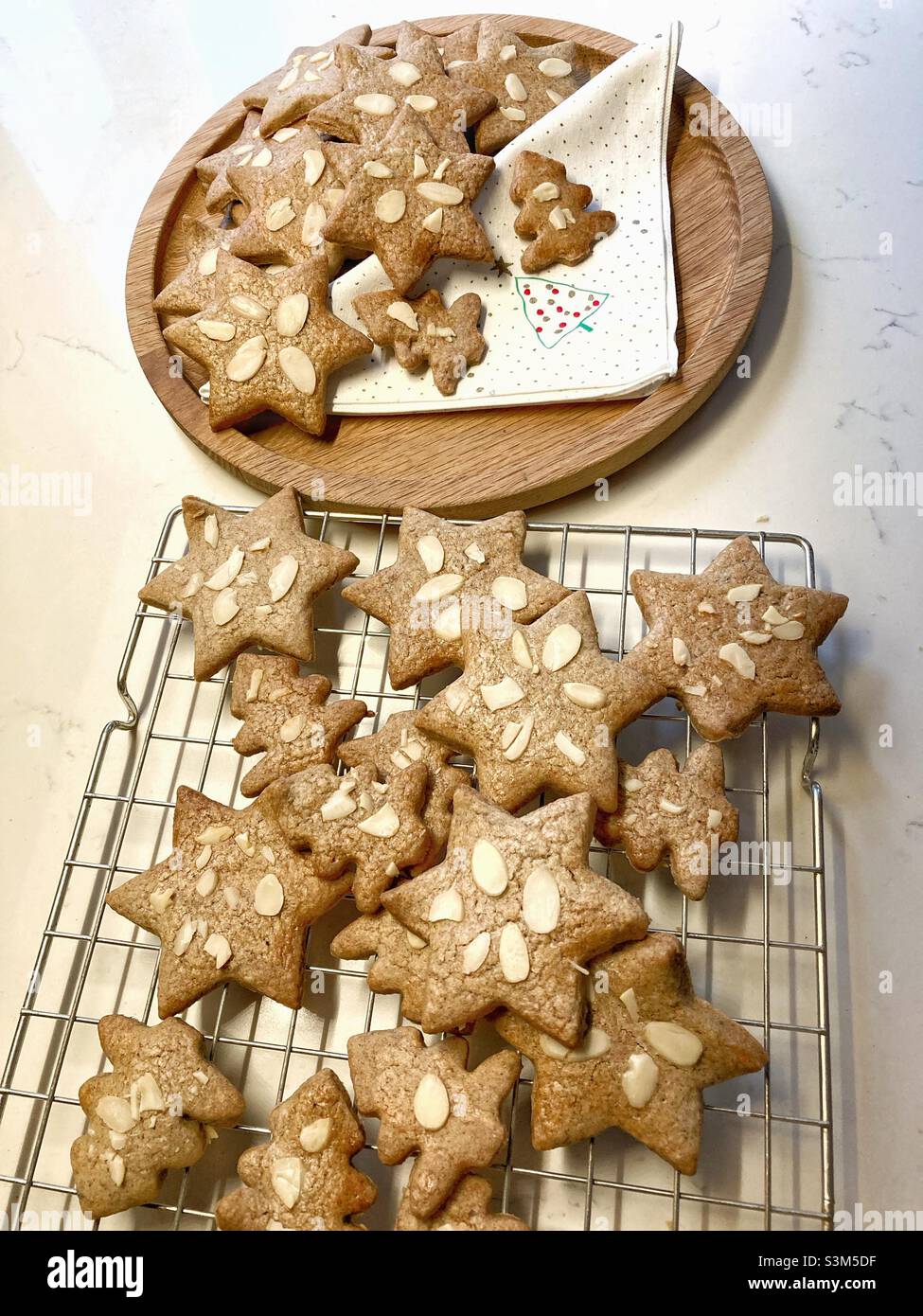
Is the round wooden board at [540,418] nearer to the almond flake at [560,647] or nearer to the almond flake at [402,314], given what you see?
the almond flake at [402,314]

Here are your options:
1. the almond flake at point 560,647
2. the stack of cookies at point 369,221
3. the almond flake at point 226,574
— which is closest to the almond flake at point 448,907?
the almond flake at point 560,647

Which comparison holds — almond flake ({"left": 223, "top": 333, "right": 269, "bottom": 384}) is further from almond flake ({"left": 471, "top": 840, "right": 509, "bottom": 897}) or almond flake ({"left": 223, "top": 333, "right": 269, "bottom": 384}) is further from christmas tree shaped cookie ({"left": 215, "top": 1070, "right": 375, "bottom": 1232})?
christmas tree shaped cookie ({"left": 215, "top": 1070, "right": 375, "bottom": 1232})

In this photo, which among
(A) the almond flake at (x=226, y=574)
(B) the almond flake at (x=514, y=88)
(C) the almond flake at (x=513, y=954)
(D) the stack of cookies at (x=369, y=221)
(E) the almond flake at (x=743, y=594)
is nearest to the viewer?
(C) the almond flake at (x=513, y=954)

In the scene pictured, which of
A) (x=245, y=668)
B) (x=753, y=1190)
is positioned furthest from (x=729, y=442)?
(x=753, y=1190)

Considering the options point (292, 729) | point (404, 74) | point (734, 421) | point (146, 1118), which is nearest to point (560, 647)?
point (292, 729)

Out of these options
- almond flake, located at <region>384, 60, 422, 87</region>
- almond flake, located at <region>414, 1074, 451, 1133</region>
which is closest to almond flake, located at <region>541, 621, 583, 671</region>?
almond flake, located at <region>414, 1074, 451, 1133</region>
